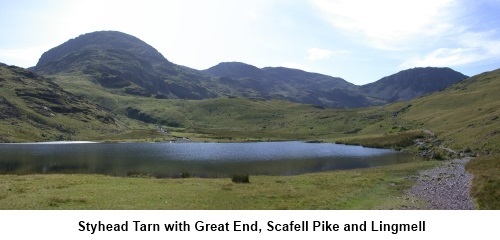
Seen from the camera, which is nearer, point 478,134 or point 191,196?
point 191,196

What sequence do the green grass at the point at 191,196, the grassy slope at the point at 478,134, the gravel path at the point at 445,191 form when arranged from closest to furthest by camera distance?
the green grass at the point at 191,196 < the gravel path at the point at 445,191 < the grassy slope at the point at 478,134

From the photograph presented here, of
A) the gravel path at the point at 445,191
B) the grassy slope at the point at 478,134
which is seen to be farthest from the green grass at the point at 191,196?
the grassy slope at the point at 478,134

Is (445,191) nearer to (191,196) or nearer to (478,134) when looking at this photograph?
(191,196)

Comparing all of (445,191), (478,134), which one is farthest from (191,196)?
(478,134)

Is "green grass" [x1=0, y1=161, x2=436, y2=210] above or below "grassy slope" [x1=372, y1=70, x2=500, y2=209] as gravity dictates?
below

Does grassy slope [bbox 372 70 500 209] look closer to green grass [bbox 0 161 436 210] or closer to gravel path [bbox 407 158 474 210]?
gravel path [bbox 407 158 474 210]

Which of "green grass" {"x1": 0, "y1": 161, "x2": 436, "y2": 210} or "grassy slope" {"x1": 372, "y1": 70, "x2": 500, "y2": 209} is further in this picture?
"grassy slope" {"x1": 372, "y1": 70, "x2": 500, "y2": 209}

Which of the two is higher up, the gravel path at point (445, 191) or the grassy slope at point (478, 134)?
the grassy slope at point (478, 134)

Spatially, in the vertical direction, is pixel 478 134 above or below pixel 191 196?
above

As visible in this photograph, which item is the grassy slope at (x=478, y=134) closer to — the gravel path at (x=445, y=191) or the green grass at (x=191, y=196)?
the gravel path at (x=445, y=191)

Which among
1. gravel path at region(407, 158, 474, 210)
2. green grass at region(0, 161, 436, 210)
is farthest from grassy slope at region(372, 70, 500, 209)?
green grass at region(0, 161, 436, 210)

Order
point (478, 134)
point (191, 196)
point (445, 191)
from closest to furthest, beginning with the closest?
1. point (191, 196)
2. point (445, 191)
3. point (478, 134)
